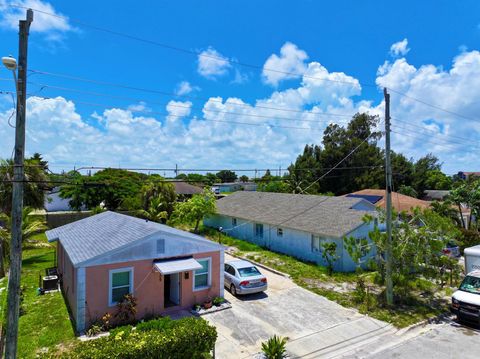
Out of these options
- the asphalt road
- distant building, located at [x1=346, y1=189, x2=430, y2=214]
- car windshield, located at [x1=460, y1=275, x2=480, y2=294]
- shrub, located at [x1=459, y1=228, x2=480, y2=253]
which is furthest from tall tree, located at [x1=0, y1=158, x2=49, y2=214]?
shrub, located at [x1=459, y1=228, x2=480, y2=253]

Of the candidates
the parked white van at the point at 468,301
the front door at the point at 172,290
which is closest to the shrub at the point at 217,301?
the front door at the point at 172,290

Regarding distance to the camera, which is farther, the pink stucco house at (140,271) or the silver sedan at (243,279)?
the silver sedan at (243,279)

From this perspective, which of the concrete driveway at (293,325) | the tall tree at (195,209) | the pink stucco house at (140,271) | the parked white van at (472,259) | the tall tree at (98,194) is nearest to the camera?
the concrete driveway at (293,325)

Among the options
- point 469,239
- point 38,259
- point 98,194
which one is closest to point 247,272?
point 38,259

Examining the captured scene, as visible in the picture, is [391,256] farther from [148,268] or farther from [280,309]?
[148,268]

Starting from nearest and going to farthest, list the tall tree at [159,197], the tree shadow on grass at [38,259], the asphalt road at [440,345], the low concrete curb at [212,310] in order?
the asphalt road at [440,345], the low concrete curb at [212,310], the tree shadow on grass at [38,259], the tall tree at [159,197]

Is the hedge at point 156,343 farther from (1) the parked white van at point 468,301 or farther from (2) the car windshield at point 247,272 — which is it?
(1) the parked white van at point 468,301

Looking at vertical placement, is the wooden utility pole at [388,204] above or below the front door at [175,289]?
above

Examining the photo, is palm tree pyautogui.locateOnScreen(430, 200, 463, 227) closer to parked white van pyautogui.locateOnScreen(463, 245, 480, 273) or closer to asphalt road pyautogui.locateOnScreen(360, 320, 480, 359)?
parked white van pyautogui.locateOnScreen(463, 245, 480, 273)
